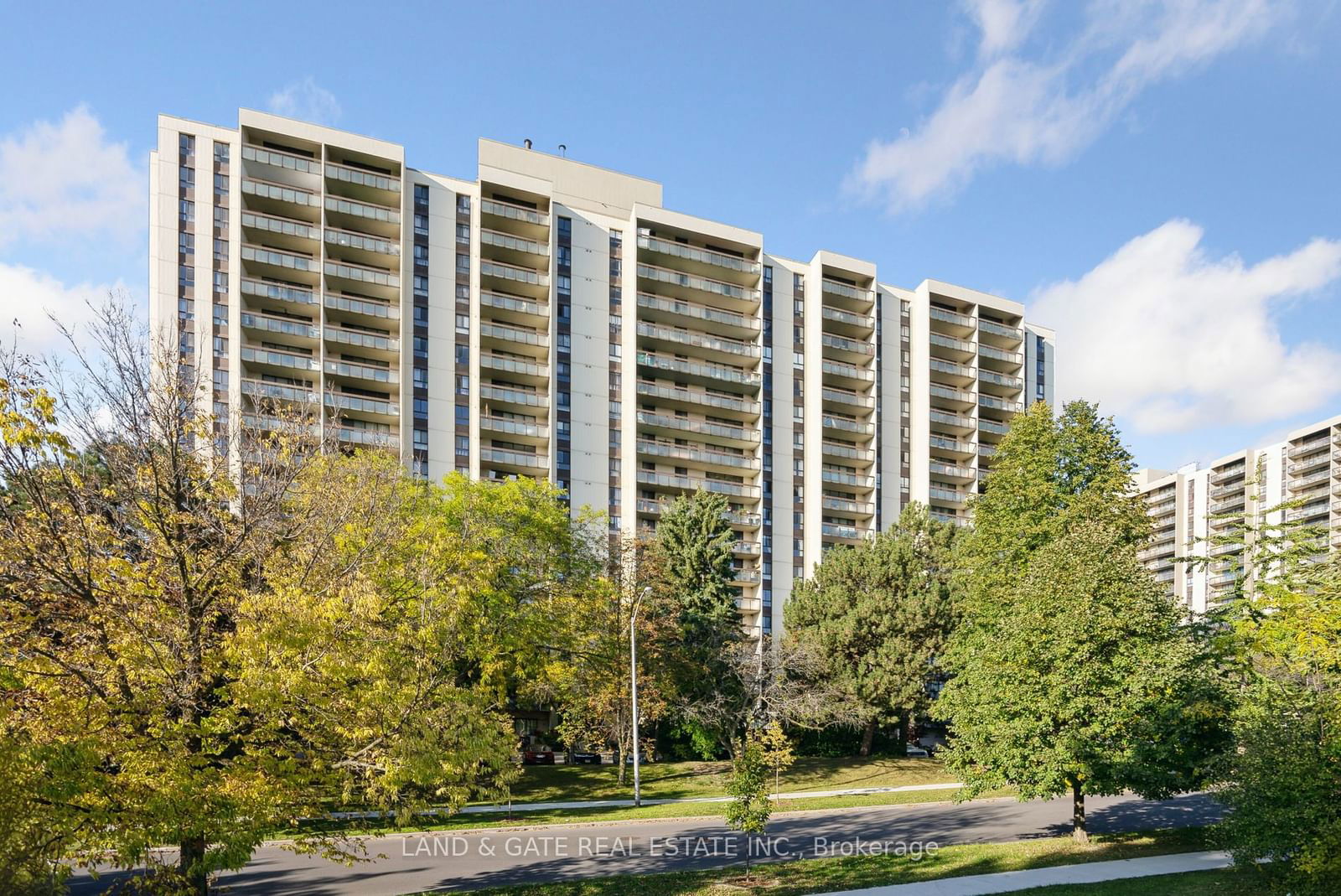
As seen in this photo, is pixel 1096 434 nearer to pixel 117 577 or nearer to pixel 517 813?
pixel 517 813

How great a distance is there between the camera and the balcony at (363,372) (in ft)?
175

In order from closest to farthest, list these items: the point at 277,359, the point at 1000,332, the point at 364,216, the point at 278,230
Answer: the point at 277,359
the point at 278,230
the point at 364,216
the point at 1000,332

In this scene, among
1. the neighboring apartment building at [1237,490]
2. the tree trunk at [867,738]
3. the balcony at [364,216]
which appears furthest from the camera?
the neighboring apartment building at [1237,490]

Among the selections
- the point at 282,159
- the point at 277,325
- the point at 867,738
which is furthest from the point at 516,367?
the point at 867,738

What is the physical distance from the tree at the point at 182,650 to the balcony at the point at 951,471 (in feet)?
211

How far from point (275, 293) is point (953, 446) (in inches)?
2347

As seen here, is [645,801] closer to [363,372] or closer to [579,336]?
[363,372]

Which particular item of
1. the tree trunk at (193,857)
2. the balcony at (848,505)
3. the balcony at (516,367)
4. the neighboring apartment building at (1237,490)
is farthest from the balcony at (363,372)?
the neighboring apartment building at (1237,490)

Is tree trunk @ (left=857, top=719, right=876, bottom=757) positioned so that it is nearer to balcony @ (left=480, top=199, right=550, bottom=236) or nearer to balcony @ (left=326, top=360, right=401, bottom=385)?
balcony @ (left=326, top=360, right=401, bottom=385)

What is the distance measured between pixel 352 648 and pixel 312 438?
27.0 ft

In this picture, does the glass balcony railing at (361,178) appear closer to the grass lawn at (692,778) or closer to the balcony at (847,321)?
the balcony at (847,321)

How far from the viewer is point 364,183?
55156 mm

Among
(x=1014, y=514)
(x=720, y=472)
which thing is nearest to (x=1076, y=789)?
(x=1014, y=514)

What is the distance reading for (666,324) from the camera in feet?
214
